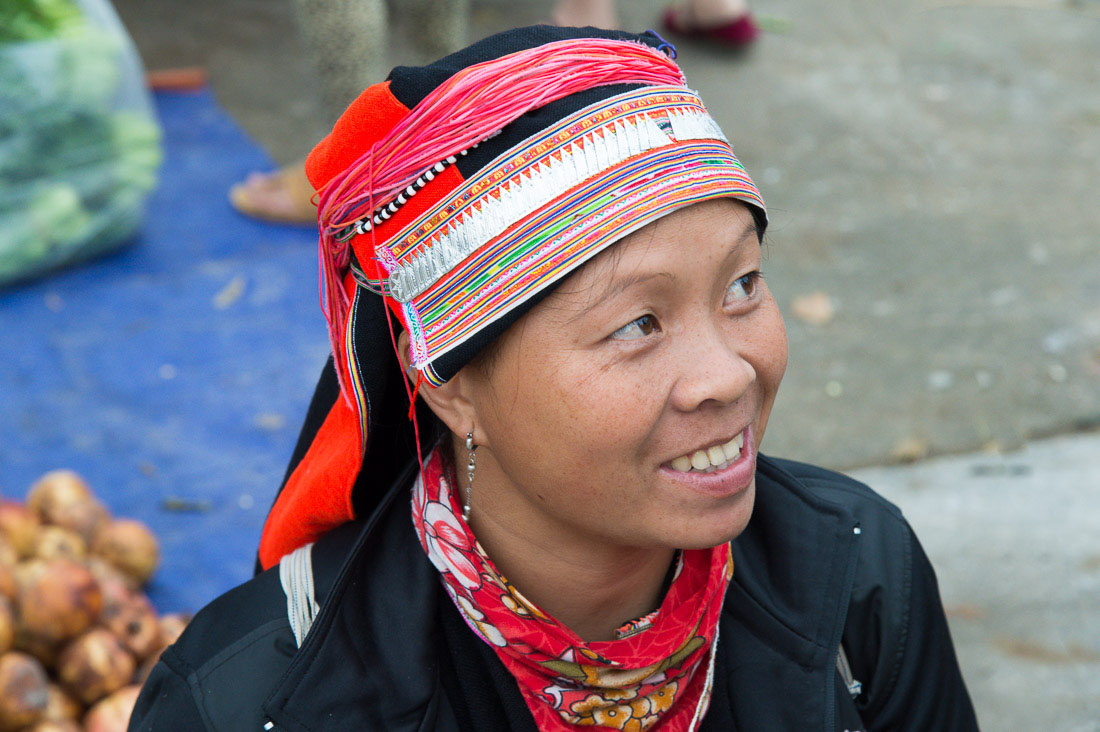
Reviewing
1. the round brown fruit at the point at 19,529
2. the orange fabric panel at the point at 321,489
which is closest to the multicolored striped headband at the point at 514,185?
the orange fabric panel at the point at 321,489

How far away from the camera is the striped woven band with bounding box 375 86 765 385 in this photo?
139 cm

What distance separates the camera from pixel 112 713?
247cm

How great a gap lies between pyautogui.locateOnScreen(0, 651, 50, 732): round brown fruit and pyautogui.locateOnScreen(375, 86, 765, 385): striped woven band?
160cm

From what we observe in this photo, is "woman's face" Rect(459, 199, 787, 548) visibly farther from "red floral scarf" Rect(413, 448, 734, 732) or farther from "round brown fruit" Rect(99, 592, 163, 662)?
"round brown fruit" Rect(99, 592, 163, 662)

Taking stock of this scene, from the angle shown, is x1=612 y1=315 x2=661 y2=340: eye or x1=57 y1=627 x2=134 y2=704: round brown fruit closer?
x1=612 y1=315 x2=661 y2=340: eye

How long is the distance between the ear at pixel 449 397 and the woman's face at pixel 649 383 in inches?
1.9

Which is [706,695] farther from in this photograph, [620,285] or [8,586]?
[8,586]

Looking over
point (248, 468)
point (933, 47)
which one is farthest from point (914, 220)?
point (248, 468)

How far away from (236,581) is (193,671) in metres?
1.64

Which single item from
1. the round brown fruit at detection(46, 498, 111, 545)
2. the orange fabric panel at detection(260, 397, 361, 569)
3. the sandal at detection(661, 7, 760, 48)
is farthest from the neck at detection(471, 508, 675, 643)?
the sandal at detection(661, 7, 760, 48)

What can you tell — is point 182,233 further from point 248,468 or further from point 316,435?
point 316,435

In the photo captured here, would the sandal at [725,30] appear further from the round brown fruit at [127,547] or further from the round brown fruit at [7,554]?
the round brown fruit at [7,554]

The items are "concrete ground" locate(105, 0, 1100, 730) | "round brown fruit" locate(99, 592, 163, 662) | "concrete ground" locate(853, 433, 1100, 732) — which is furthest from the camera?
"concrete ground" locate(105, 0, 1100, 730)

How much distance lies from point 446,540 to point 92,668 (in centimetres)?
139
